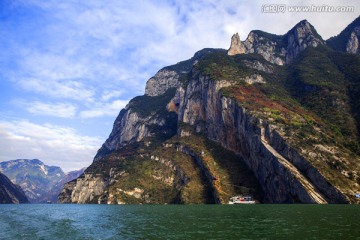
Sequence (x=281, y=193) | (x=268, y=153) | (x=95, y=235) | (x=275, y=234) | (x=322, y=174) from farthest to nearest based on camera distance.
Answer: (x=268, y=153) → (x=281, y=193) → (x=322, y=174) → (x=95, y=235) → (x=275, y=234)

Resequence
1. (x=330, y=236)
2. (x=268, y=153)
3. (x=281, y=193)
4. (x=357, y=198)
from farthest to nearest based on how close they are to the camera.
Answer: (x=268, y=153), (x=281, y=193), (x=357, y=198), (x=330, y=236)

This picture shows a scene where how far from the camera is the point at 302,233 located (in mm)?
51719

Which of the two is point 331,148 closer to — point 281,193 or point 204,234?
point 281,193

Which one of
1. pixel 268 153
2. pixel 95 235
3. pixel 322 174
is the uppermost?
pixel 268 153

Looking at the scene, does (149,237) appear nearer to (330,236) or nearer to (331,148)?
(330,236)

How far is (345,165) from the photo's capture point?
583 feet

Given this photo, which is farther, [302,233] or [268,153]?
[268,153]

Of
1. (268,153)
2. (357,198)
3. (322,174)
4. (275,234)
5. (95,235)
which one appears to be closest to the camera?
(275,234)

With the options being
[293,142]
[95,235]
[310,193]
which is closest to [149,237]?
[95,235]

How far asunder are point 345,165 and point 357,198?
2764 cm

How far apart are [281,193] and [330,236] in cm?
14407

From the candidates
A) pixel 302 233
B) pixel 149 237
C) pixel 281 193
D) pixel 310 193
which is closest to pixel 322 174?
pixel 310 193

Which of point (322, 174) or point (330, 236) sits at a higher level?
point (322, 174)

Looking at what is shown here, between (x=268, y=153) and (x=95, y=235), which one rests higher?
(x=268, y=153)
